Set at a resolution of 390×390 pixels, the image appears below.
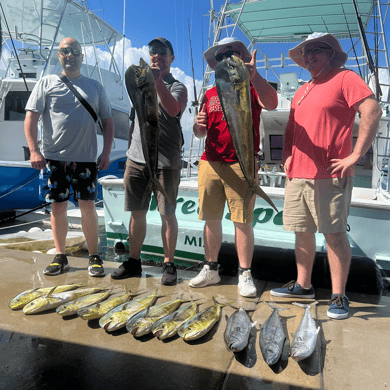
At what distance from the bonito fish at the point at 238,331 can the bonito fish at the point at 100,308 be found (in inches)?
34.7

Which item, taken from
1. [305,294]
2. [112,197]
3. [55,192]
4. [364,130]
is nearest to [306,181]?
[364,130]

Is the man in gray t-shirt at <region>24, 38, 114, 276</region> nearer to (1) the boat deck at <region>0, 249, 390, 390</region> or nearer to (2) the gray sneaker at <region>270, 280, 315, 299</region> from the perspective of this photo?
(1) the boat deck at <region>0, 249, 390, 390</region>

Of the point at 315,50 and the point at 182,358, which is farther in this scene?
the point at 315,50

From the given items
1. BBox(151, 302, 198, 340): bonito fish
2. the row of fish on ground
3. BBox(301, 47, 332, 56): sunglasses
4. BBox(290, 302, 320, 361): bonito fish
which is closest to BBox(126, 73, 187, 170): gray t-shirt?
BBox(301, 47, 332, 56): sunglasses

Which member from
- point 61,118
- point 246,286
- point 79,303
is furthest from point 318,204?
point 61,118

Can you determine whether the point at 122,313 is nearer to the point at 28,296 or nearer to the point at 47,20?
the point at 28,296

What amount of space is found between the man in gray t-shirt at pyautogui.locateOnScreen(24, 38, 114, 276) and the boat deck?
41.7 inches

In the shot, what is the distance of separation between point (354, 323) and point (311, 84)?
1822mm

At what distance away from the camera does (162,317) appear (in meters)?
2.34

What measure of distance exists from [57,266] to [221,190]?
1.80 meters

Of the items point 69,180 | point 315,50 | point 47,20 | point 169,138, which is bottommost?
point 69,180

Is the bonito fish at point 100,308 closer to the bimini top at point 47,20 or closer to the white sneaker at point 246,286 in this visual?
the white sneaker at point 246,286

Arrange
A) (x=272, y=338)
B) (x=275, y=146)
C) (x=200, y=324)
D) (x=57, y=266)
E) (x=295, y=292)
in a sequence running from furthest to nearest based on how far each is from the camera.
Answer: (x=275, y=146), (x=57, y=266), (x=295, y=292), (x=200, y=324), (x=272, y=338)

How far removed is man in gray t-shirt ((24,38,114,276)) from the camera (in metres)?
3.26
